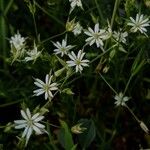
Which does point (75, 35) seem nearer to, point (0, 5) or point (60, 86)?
point (60, 86)

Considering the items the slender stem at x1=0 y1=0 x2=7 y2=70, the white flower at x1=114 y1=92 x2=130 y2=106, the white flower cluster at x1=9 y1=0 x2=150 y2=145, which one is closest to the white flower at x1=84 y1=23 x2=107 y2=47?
the white flower cluster at x1=9 y1=0 x2=150 y2=145

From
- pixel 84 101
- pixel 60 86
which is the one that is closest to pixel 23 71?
pixel 84 101

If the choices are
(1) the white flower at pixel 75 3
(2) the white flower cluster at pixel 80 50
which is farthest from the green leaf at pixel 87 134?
(1) the white flower at pixel 75 3

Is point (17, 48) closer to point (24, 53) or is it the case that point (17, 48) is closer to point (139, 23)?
point (24, 53)

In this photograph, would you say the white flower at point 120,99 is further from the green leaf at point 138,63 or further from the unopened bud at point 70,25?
the unopened bud at point 70,25

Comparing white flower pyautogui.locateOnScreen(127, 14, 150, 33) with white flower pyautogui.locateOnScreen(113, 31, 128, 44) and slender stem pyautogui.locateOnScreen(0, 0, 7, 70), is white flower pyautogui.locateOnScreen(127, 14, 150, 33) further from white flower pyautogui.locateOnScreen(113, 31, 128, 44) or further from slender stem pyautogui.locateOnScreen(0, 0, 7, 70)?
slender stem pyautogui.locateOnScreen(0, 0, 7, 70)

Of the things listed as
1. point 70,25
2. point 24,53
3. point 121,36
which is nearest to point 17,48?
point 24,53
